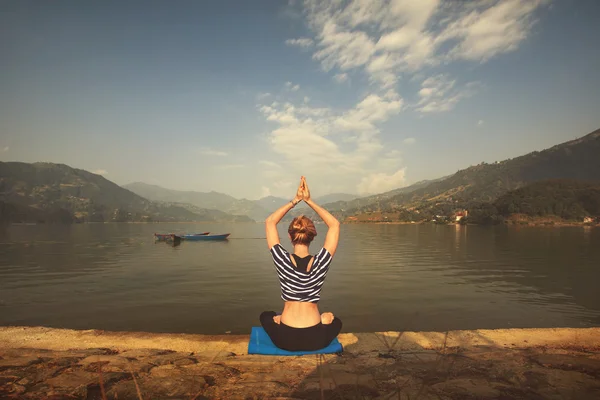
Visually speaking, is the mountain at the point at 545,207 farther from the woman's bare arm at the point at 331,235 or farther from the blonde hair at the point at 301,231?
the blonde hair at the point at 301,231

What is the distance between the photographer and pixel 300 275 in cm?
516

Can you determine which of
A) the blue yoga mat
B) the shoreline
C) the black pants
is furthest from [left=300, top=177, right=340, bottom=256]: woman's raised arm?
the shoreline

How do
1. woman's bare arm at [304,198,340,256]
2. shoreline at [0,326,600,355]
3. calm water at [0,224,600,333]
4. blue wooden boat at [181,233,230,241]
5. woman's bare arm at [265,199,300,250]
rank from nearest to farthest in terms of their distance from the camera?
1. woman's bare arm at [304,198,340,256]
2. woman's bare arm at [265,199,300,250]
3. shoreline at [0,326,600,355]
4. calm water at [0,224,600,333]
5. blue wooden boat at [181,233,230,241]

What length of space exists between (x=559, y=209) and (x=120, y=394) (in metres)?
199

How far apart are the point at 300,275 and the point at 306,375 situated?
172 centimetres

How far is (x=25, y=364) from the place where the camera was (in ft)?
19.1

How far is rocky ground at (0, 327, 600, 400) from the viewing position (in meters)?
4.55

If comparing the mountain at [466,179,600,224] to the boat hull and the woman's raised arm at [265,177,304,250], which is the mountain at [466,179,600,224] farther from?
the woman's raised arm at [265,177,304,250]

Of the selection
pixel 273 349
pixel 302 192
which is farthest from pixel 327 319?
pixel 302 192

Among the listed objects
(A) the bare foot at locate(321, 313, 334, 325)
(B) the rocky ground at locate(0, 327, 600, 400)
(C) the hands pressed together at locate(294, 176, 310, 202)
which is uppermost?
(C) the hands pressed together at locate(294, 176, 310, 202)

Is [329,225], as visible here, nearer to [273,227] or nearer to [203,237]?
[273,227]

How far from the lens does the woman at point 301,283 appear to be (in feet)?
17.2

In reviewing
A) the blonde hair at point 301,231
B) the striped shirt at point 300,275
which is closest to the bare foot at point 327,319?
the striped shirt at point 300,275

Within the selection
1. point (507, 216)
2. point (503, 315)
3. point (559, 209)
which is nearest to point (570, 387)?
point (503, 315)
